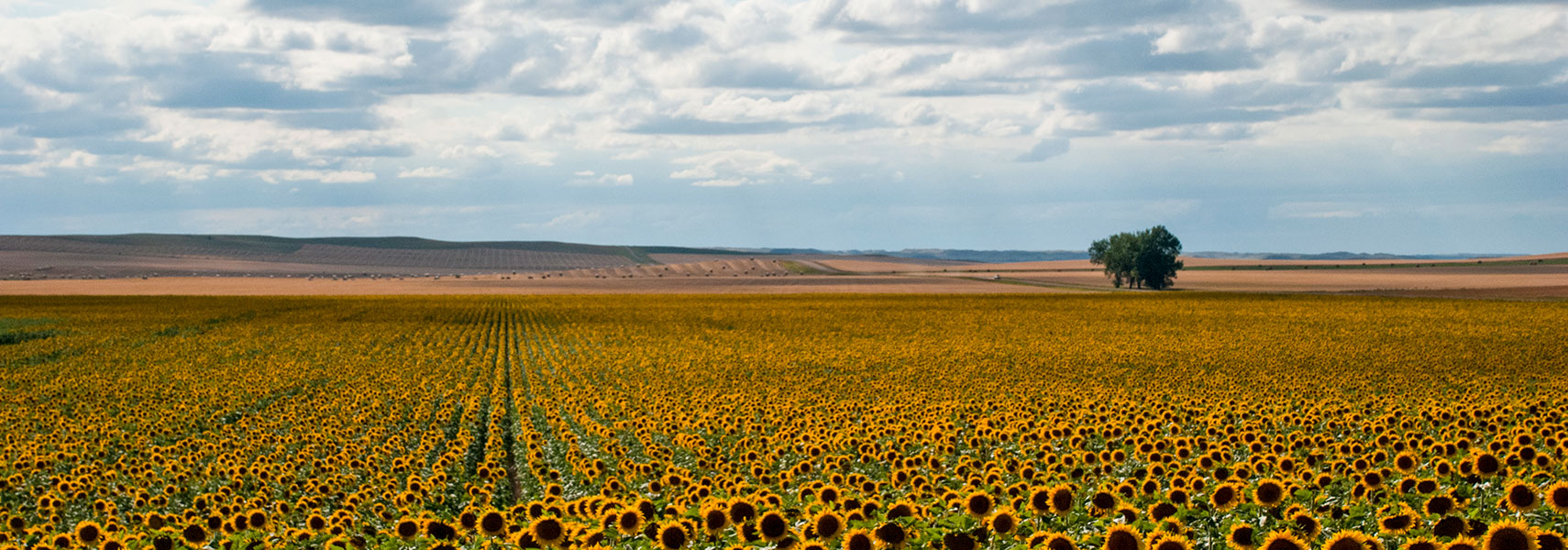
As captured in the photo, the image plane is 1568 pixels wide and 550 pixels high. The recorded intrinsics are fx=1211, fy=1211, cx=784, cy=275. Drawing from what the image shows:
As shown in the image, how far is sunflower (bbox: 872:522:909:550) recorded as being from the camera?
661cm

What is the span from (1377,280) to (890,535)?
5445 inches

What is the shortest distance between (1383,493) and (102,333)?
48604mm

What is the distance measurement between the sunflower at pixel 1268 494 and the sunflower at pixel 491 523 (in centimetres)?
489

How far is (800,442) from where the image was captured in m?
13.2

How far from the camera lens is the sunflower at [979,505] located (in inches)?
Result: 292

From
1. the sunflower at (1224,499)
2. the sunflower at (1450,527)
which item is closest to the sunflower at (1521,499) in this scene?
the sunflower at (1450,527)

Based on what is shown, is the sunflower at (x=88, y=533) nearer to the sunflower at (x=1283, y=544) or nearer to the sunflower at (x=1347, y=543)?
the sunflower at (x=1283, y=544)

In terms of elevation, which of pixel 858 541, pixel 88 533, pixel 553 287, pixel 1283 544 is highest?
pixel 1283 544

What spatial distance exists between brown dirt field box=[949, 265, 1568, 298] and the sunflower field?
217 feet

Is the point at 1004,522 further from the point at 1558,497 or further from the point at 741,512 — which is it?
the point at 1558,497

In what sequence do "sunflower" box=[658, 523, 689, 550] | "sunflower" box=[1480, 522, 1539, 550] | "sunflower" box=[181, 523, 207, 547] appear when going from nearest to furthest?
"sunflower" box=[1480, 522, 1539, 550] → "sunflower" box=[658, 523, 689, 550] → "sunflower" box=[181, 523, 207, 547]

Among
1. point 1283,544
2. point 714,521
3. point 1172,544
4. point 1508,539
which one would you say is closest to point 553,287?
point 714,521

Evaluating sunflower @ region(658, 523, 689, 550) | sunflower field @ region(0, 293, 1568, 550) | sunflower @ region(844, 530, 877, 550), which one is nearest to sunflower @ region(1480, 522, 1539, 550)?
sunflower field @ region(0, 293, 1568, 550)

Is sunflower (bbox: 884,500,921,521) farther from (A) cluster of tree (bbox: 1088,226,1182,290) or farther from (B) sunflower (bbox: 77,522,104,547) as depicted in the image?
(A) cluster of tree (bbox: 1088,226,1182,290)
